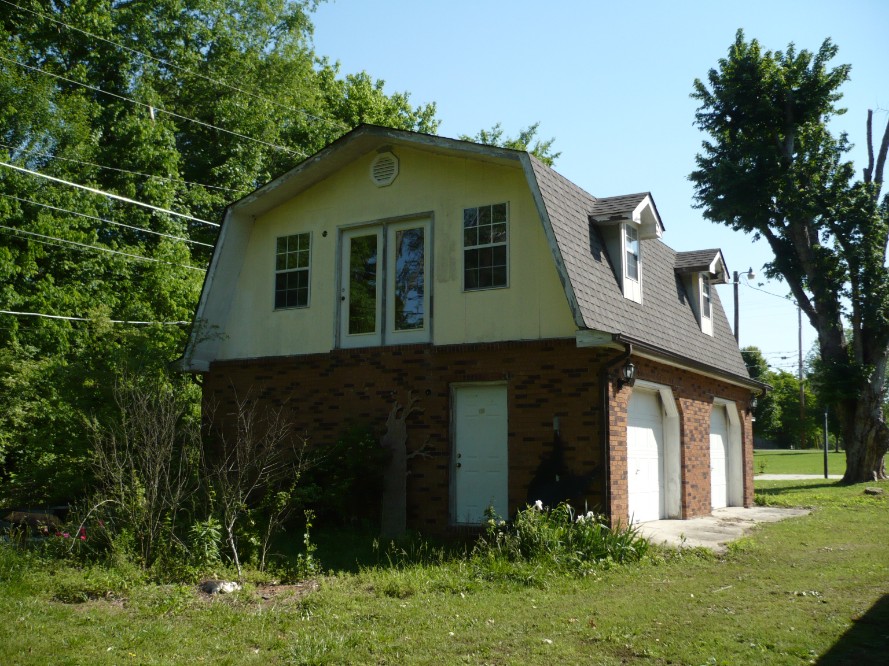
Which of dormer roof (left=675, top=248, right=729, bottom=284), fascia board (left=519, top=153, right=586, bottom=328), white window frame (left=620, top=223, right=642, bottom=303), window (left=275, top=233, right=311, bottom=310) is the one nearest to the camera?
fascia board (left=519, top=153, right=586, bottom=328)

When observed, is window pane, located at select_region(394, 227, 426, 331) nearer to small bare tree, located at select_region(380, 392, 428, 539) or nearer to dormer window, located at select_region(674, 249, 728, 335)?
small bare tree, located at select_region(380, 392, 428, 539)

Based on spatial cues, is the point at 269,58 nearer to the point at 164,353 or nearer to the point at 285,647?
the point at 164,353

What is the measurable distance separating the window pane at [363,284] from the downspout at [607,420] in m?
4.09

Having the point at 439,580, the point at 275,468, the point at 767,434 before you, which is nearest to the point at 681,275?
the point at 275,468

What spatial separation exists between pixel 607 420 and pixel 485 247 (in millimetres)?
3313

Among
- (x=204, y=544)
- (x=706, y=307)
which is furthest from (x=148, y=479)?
(x=706, y=307)

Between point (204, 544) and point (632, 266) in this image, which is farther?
point (632, 266)

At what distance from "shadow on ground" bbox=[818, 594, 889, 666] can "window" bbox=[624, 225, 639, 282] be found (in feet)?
24.5

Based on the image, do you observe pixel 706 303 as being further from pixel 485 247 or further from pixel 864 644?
pixel 864 644

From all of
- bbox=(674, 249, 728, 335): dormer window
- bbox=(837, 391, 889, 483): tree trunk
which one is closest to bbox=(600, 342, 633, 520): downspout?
bbox=(674, 249, 728, 335): dormer window

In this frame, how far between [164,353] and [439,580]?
26.8 ft

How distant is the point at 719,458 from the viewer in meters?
17.6

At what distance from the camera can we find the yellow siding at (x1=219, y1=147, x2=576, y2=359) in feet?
39.6

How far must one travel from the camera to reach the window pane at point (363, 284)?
13.5m
